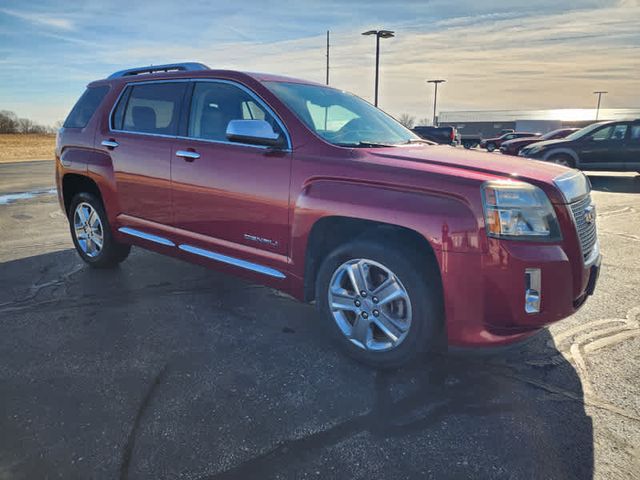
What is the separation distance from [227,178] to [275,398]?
158 cm

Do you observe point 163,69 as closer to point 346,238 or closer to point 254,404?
point 346,238

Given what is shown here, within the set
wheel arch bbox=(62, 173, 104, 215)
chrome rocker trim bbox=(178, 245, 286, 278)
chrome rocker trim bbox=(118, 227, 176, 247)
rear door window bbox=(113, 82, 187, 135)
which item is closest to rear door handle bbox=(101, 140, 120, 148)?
rear door window bbox=(113, 82, 187, 135)

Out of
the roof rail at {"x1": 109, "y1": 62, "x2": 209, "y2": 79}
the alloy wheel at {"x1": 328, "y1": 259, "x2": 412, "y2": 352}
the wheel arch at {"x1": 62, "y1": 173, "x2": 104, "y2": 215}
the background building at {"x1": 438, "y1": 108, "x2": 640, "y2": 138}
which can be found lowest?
the alloy wheel at {"x1": 328, "y1": 259, "x2": 412, "y2": 352}

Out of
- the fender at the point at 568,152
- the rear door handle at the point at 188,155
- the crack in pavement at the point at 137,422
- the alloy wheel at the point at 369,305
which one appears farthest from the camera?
the fender at the point at 568,152

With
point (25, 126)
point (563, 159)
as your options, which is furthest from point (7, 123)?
point (563, 159)

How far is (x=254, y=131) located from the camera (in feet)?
9.95

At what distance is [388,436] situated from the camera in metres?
2.27

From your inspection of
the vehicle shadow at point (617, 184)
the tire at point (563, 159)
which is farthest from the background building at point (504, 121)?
the tire at point (563, 159)

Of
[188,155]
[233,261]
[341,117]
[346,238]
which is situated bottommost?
[233,261]

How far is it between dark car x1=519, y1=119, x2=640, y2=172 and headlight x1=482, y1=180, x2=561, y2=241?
37.4 ft

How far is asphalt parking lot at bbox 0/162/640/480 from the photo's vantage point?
210 centimetres

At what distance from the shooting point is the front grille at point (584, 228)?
262cm

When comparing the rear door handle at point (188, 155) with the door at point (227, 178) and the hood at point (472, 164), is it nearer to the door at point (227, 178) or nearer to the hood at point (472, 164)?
the door at point (227, 178)

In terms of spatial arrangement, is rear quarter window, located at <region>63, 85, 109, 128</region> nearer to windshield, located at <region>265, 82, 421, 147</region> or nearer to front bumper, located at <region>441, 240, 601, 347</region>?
windshield, located at <region>265, 82, 421, 147</region>
